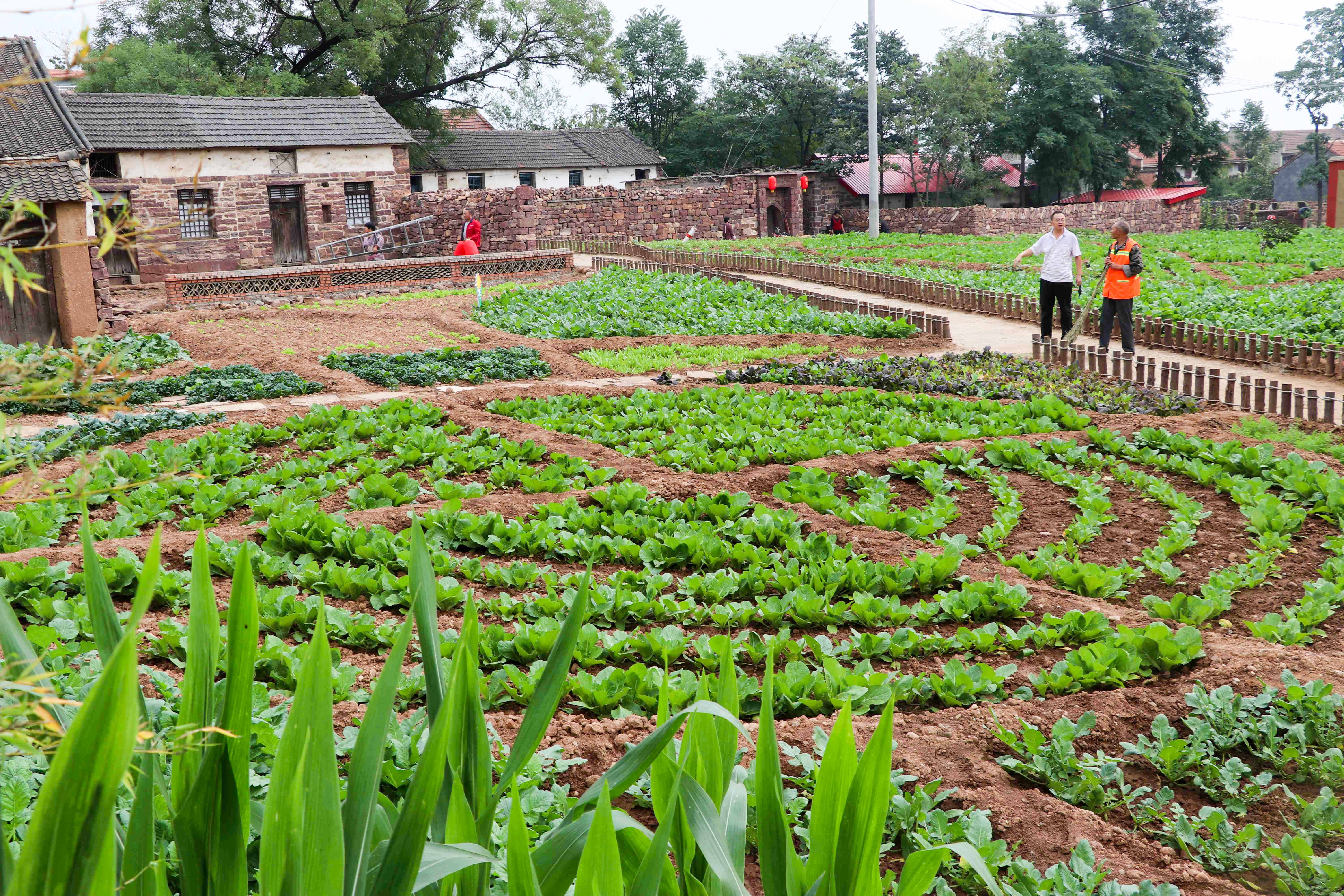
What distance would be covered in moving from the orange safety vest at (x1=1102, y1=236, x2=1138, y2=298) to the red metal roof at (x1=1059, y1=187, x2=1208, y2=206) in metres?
40.3

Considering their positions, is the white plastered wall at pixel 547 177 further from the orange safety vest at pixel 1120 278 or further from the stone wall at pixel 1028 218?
the orange safety vest at pixel 1120 278

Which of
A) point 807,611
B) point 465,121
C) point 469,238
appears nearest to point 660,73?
point 465,121

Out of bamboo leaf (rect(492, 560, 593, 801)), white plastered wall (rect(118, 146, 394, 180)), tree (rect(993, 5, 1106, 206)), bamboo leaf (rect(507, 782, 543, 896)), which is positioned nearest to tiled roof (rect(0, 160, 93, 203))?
white plastered wall (rect(118, 146, 394, 180))

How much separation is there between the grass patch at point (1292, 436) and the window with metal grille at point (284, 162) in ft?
97.6

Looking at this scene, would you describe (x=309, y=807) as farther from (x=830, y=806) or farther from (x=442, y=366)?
(x=442, y=366)

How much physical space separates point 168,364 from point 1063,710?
1310 centimetres

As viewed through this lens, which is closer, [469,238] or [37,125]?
[37,125]

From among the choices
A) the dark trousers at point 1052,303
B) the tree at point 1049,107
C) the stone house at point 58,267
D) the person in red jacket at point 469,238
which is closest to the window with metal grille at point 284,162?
the person in red jacket at point 469,238

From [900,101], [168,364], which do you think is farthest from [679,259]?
[900,101]

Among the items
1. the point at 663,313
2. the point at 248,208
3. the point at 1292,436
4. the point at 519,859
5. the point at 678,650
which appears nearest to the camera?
the point at 519,859

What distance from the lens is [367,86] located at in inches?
1657

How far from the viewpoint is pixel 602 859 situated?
1.64 meters

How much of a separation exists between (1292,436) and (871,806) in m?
8.10

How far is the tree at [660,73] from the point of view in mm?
59281
